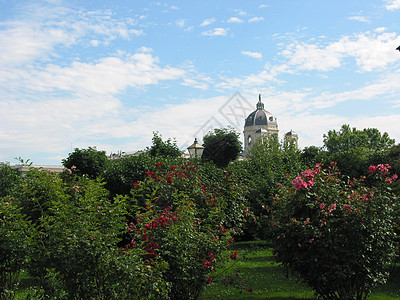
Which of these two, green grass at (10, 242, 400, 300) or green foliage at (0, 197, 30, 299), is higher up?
green foliage at (0, 197, 30, 299)

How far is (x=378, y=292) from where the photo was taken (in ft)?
30.5

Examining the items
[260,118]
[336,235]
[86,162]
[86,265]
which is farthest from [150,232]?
[260,118]

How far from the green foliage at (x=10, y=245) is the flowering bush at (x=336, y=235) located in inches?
158

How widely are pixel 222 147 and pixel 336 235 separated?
1945 centimetres

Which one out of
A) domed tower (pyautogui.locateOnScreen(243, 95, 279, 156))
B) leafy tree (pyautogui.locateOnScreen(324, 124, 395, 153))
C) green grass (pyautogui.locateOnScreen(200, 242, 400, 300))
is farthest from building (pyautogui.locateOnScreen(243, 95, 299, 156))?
green grass (pyautogui.locateOnScreen(200, 242, 400, 300))

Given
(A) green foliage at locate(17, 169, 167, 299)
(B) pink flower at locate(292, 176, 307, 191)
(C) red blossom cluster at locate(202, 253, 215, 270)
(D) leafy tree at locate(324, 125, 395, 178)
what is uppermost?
(D) leafy tree at locate(324, 125, 395, 178)

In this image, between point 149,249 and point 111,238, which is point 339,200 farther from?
point 111,238

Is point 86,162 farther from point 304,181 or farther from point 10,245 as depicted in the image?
point 304,181

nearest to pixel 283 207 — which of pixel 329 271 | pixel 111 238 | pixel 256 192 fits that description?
pixel 329 271

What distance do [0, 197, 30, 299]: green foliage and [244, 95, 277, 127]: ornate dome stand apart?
10810cm

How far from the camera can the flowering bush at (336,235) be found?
6305 millimetres

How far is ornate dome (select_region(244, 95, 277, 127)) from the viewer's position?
11344 cm

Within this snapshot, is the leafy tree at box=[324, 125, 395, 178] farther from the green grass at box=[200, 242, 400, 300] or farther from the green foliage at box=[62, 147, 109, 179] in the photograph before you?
the green grass at box=[200, 242, 400, 300]

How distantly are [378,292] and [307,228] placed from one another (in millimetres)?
4177
